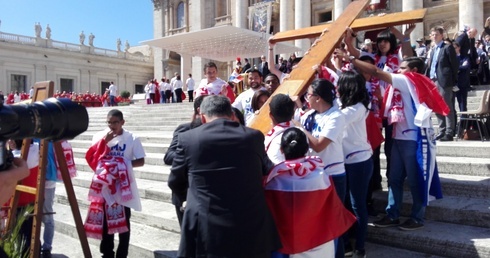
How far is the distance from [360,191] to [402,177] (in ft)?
2.02

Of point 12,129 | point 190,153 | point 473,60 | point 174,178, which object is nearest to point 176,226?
point 174,178

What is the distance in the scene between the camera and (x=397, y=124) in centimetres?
416

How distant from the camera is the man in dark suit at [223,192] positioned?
261 cm

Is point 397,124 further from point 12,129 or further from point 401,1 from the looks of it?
point 401,1

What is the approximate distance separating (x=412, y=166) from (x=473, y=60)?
27.6ft

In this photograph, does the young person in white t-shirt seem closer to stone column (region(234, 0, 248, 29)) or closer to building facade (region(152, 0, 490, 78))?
building facade (region(152, 0, 490, 78))

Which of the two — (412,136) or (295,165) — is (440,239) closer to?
(412,136)

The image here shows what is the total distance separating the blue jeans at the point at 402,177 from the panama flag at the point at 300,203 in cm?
135

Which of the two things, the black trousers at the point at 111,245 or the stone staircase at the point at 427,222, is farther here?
the black trousers at the point at 111,245

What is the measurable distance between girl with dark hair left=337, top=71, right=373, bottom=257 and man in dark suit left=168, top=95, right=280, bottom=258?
1336 mm

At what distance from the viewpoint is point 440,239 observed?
3732mm

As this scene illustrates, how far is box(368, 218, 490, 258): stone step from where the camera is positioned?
3574 millimetres

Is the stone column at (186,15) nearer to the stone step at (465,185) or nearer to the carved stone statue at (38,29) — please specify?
the carved stone statue at (38,29)

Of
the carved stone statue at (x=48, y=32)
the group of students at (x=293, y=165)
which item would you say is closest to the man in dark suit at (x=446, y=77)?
the group of students at (x=293, y=165)
